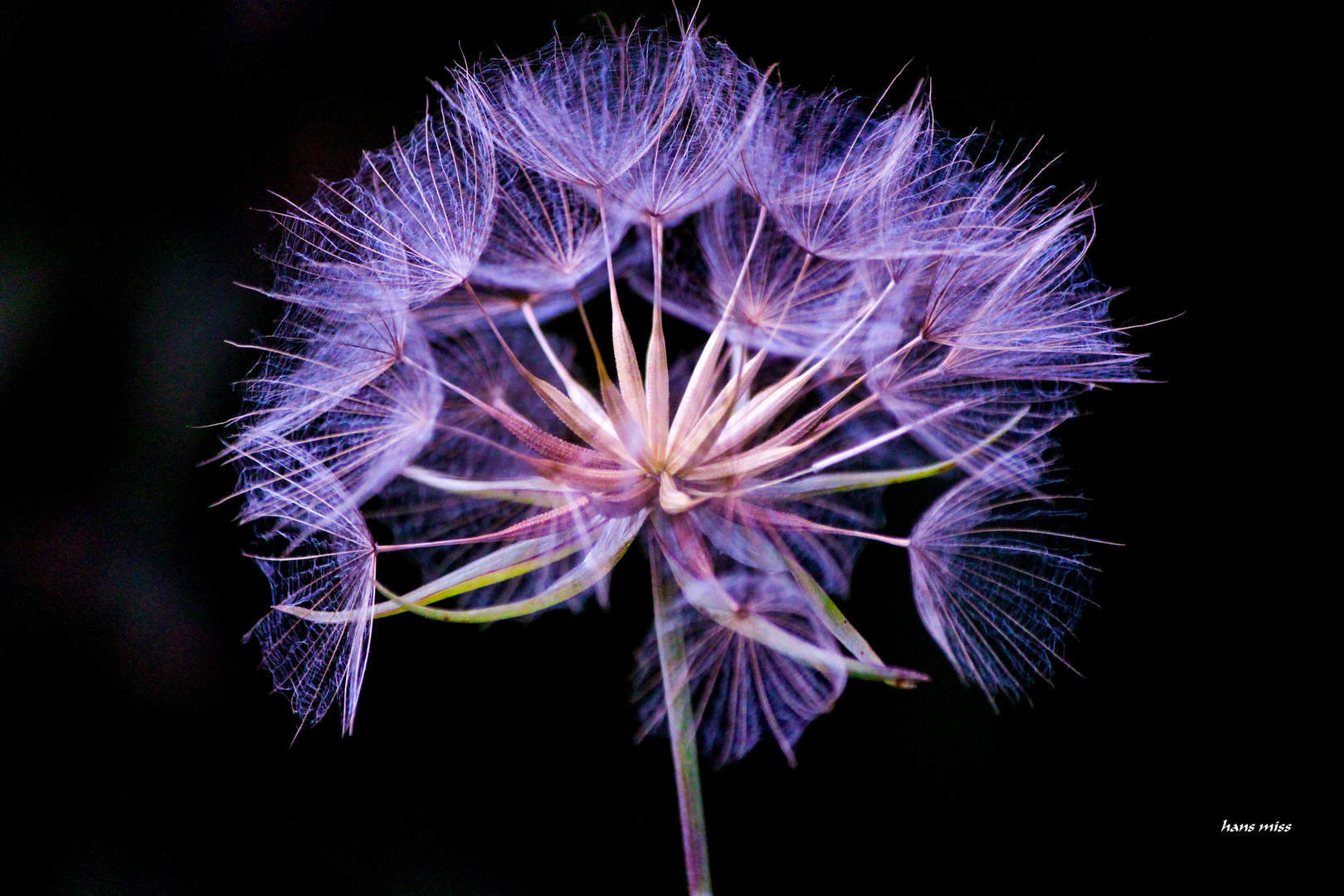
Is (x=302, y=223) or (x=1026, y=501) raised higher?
(x=302, y=223)

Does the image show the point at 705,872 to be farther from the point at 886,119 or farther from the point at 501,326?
the point at 886,119

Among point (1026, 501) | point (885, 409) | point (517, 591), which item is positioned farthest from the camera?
point (517, 591)

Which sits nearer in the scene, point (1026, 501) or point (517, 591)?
point (1026, 501)

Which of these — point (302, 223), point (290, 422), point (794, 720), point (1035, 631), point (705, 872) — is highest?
point (302, 223)

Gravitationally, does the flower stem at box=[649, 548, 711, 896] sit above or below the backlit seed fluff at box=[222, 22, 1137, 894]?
below

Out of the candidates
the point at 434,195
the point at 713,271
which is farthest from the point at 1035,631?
the point at 434,195

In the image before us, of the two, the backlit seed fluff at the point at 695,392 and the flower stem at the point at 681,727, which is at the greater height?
the backlit seed fluff at the point at 695,392
